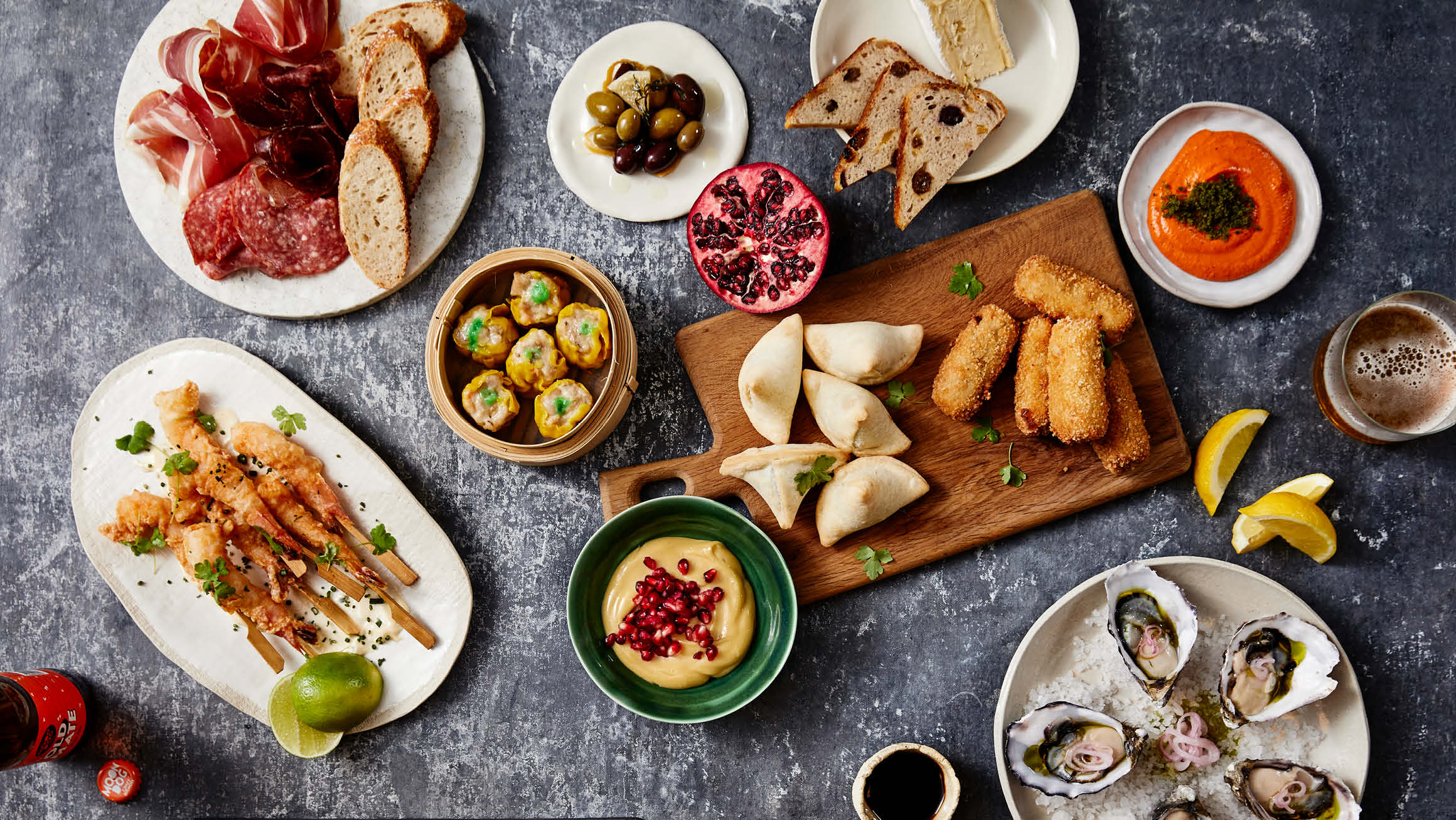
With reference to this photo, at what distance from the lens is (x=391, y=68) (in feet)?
9.74

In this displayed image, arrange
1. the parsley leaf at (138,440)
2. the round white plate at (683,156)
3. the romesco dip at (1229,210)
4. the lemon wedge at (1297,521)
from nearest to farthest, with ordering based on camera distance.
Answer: the lemon wedge at (1297,521)
the romesco dip at (1229,210)
the round white plate at (683,156)
the parsley leaf at (138,440)

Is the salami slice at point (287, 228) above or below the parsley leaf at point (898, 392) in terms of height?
above

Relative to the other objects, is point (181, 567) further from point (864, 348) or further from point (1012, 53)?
point (1012, 53)

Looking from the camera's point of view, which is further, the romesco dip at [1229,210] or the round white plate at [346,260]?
the round white plate at [346,260]

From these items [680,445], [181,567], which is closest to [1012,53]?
[680,445]

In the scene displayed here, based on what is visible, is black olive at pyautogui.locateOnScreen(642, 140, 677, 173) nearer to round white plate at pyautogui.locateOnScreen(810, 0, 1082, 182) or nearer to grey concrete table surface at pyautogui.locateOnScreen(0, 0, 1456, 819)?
grey concrete table surface at pyautogui.locateOnScreen(0, 0, 1456, 819)

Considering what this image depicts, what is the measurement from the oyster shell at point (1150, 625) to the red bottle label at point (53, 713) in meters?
3.67

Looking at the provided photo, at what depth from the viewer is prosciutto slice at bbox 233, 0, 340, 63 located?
3000mm

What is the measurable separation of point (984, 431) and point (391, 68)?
2382 millimetres

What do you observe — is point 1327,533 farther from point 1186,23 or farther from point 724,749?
point 724,749

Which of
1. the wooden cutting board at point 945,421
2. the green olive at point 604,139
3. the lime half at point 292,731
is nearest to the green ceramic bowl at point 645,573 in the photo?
the wooden cutting board at point 945,421

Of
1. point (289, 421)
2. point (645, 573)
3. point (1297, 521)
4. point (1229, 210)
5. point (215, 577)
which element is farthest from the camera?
point (289, 421)

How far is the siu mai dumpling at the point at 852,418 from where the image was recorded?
278cm

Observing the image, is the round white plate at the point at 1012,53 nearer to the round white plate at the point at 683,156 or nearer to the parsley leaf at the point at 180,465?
the round white plate at the point at 683,156
